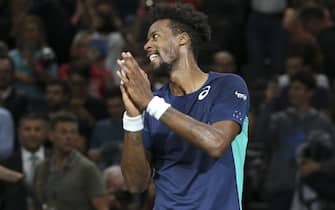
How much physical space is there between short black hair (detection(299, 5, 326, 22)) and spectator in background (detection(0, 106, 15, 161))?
4.18m

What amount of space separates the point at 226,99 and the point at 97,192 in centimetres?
379

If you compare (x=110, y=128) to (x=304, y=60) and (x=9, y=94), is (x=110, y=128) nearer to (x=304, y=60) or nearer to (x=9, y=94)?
(x=9, y=94)

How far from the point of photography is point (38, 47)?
1241cm

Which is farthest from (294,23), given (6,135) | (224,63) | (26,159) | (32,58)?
(26,159)

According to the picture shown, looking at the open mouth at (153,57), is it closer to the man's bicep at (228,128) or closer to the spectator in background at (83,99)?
the man's bicep at (228,128)

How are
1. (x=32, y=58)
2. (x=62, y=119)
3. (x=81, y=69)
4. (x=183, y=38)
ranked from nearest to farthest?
(x=183, y=38) < (x=62, y=119) < (x=81, y=69) < (x=32, y=58)

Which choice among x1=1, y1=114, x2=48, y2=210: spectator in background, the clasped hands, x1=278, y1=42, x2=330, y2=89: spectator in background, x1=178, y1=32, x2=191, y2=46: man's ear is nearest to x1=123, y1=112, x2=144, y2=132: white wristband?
the clasped hands

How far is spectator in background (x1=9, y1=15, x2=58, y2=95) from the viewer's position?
11.9 meters

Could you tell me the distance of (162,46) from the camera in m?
5.41

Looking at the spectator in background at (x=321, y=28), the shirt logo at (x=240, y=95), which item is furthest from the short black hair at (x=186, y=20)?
the spectator in background at (x=321, y=28)

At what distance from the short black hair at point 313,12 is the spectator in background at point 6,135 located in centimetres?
418

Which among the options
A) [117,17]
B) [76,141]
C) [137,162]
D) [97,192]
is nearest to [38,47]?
[117,17]

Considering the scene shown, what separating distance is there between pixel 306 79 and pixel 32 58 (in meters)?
3.54

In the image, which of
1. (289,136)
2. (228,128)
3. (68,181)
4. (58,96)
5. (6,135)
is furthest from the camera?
(58,96)
